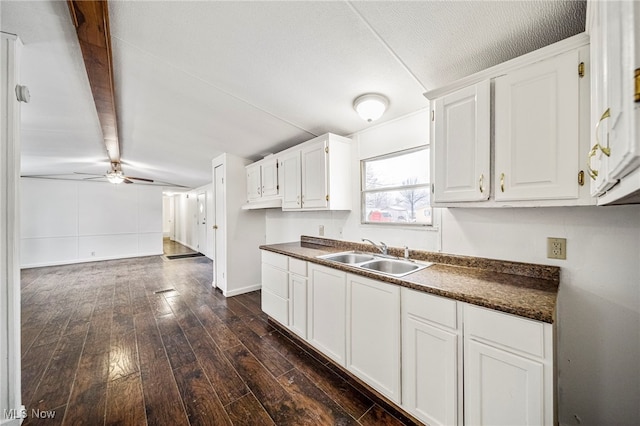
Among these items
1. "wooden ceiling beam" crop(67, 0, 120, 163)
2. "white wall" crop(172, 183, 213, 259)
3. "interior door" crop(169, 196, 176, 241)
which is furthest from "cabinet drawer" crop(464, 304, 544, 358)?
"interior door" crop(169, 196, 176, 241)

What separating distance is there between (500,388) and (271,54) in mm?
2268

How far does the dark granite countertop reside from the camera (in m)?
1.12

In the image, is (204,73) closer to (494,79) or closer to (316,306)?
(494,79)

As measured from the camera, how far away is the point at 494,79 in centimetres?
139

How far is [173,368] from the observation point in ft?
6.76

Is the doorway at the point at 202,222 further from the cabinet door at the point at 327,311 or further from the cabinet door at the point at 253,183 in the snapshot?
the cabinet door at the point at 327,311

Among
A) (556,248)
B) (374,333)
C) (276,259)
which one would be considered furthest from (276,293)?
(556,248)

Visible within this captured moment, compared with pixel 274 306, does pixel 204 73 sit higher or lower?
higher

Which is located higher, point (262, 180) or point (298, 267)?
point (262, 180)

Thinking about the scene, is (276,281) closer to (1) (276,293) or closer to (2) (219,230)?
(1) (276,293)

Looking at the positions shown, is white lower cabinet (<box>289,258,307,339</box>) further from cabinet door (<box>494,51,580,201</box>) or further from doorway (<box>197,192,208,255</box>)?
doorway (<box>197,192,208,255</box>)

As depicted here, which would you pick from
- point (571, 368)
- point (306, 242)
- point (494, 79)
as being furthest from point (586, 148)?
point (306, 242)

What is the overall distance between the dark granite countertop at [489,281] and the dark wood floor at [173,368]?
931 mm

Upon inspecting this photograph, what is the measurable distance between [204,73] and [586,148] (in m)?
2.40
